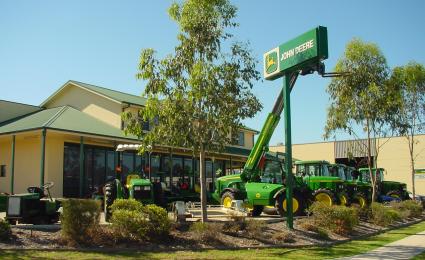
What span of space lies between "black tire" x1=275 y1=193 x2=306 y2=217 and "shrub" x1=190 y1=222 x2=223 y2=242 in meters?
5.80

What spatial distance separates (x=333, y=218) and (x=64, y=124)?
13357mm

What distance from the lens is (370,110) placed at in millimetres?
21297

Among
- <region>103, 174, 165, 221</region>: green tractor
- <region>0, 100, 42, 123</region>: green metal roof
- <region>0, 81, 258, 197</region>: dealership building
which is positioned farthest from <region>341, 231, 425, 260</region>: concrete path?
<region>0, 100, 42, 123</region>: green metal roof

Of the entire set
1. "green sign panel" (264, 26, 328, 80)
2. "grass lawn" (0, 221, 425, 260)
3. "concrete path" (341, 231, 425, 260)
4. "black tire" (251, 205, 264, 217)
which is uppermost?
"green sign panel" (264, 26, 328, 80)

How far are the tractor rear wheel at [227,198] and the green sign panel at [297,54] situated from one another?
215 inches

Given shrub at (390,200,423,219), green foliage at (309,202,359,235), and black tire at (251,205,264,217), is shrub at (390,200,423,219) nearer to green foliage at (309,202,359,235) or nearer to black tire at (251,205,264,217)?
black tire at (251,205,264,217)

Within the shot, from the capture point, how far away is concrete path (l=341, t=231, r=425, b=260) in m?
11.1

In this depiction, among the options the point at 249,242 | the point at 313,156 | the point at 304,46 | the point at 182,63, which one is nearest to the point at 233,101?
the point at 182,63

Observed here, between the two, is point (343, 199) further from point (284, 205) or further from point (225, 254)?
point (225, 254)

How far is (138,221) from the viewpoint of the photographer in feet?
37.7

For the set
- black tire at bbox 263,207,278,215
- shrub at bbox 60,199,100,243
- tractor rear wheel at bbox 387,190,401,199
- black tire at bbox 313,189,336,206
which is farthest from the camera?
tractor rear wheel at bbox 387,190,401,199

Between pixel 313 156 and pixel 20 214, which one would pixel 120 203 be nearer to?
pixel 20 214

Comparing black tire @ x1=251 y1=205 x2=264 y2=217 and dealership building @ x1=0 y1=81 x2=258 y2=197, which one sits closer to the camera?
black tire @ x1=251 y1=205 x2=264 y2=217


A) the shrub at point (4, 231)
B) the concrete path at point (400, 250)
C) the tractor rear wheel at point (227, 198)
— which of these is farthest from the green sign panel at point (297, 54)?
the shrub at point (4, 231)
